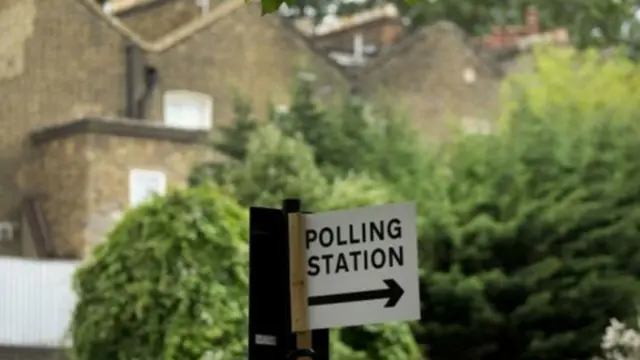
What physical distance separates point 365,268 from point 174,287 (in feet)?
40.9

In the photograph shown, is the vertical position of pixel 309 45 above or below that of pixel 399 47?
below

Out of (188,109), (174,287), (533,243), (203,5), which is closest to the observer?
(174,287)

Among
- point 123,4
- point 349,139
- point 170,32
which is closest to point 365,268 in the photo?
point 349,139

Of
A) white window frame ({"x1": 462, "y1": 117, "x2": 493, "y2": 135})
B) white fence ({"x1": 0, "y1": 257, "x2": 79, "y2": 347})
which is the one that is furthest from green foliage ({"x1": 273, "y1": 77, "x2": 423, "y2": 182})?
white window frame ({"x1": 462, "y1": 117, "x2": 493, "y2": 135})

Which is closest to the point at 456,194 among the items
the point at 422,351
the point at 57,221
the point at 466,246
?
the point at 466,246

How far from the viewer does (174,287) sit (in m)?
17.6

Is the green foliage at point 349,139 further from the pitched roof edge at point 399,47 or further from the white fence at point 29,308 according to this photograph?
the pitched roof edge at point 399,47

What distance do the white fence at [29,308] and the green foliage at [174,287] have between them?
22.8 ft

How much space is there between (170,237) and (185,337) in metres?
1.17

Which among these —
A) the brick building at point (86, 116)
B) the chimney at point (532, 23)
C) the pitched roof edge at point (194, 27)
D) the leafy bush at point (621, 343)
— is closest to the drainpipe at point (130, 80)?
the brick building at point (86, 116)

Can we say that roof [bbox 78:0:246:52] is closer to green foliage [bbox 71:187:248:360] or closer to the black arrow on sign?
green foliage [bbox 71:187:248:360]

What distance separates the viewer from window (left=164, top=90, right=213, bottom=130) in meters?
30.9

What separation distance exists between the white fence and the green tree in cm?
568

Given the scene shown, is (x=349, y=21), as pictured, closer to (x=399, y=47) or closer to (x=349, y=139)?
(x=399, y=47)
